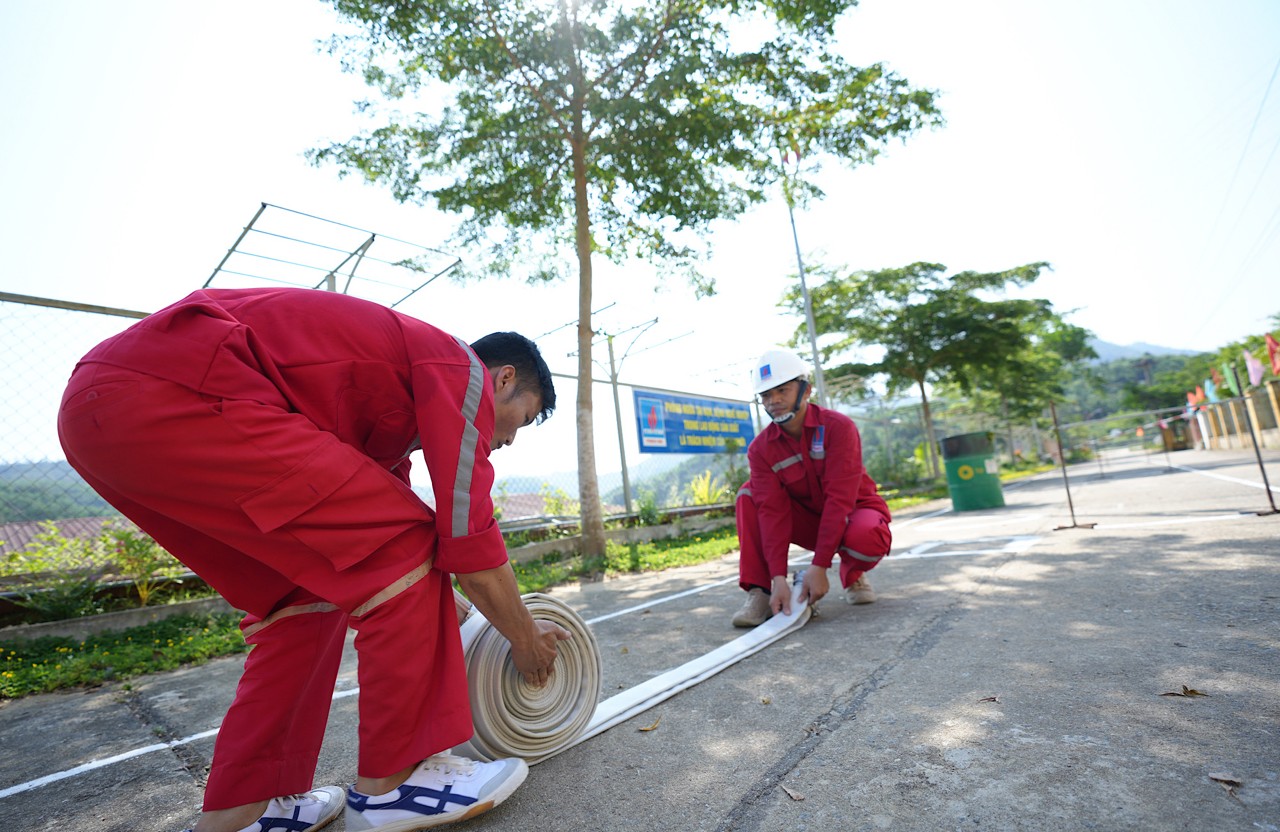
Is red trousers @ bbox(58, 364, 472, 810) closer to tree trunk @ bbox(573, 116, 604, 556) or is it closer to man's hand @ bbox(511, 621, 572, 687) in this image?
man's hand @ bbox(511, 621, 572, 687)

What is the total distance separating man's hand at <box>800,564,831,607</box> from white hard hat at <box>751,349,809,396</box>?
106 cm

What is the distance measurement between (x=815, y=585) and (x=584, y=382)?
557cm

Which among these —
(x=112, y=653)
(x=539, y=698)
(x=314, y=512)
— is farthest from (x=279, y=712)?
(x=112, y=653)

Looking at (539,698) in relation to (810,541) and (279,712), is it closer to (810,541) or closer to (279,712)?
(279,712)

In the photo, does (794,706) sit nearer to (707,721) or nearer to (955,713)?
(707,721)

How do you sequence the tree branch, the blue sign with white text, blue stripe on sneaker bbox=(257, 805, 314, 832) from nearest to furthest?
blue stripe on sneaker bbox=(257, 805, 314, 832) < the tree branch < the blue sign with white text

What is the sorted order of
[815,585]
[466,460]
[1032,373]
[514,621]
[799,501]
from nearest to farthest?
1. [466,460]
2. [514,621]
3. [815,585]
4. [799,501]
5. [1032,373]

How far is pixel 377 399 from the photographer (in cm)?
167

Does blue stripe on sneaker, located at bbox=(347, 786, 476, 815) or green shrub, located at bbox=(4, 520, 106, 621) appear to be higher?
green shrub, located at bbox=(4, 520, 106, 621)

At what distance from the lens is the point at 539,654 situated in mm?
1821

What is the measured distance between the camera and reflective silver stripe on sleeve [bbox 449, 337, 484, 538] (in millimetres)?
1558

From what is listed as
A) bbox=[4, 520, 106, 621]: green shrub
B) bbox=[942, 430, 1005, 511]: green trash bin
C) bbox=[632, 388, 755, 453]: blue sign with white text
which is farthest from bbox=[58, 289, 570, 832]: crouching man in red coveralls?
bbox=[942, 430, 1005, 511]: green trash bin

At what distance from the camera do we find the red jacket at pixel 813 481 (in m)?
3.54

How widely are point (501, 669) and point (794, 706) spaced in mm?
1005
